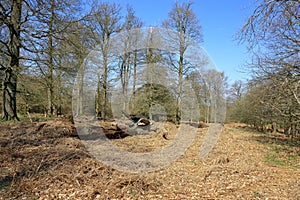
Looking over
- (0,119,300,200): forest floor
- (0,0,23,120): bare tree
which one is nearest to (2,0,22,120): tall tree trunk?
(0,0,23,120): bare tree

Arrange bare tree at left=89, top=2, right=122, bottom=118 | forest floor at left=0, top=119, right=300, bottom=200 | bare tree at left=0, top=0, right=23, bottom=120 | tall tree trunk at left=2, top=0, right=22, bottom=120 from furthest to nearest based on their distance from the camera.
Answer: bare tree at left=89, top=2, right=122, bottom=118, tall tree trunk at left=2, top=0, right=22, bottom=120, bare tree at left=0, top=0, right=23, bottom=120, forest floor at left=0, top=119, right=300, bottom=200

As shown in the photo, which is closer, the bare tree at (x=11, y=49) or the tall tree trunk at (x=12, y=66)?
the bare tree at (x=11, y=49)

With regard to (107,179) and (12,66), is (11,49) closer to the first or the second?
(12,66)

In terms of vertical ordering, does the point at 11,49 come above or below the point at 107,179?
above

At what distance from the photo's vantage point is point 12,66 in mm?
7957

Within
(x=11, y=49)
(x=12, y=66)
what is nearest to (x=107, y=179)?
(x=12, y=66)

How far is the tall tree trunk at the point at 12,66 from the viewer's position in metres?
7.82

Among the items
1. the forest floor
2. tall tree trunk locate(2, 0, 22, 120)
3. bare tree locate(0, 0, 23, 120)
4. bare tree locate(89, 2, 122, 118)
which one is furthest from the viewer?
bare tree locate(89, 2, 122, 118)

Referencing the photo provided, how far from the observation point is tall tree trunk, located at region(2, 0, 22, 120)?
7.82m

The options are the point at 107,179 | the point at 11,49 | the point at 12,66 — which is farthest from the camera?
the point at 11,49

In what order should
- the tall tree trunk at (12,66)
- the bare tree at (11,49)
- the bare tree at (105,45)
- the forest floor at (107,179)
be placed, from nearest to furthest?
1. the forest floor at (107,179)
2. the bare tree at (11,49)
3. the tall tree trunk at (12,66)
4. the bare tree at (105,45)

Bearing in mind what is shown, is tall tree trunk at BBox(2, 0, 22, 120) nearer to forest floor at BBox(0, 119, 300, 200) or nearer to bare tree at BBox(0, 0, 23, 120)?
bare tree at BBox(0, 0, 23, 120)

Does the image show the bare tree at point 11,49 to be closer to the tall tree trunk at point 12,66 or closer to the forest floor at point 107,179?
the tall tree trunk at point 12,66

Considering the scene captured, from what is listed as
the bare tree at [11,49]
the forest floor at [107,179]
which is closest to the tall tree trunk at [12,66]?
the bare tree at [11,49]
